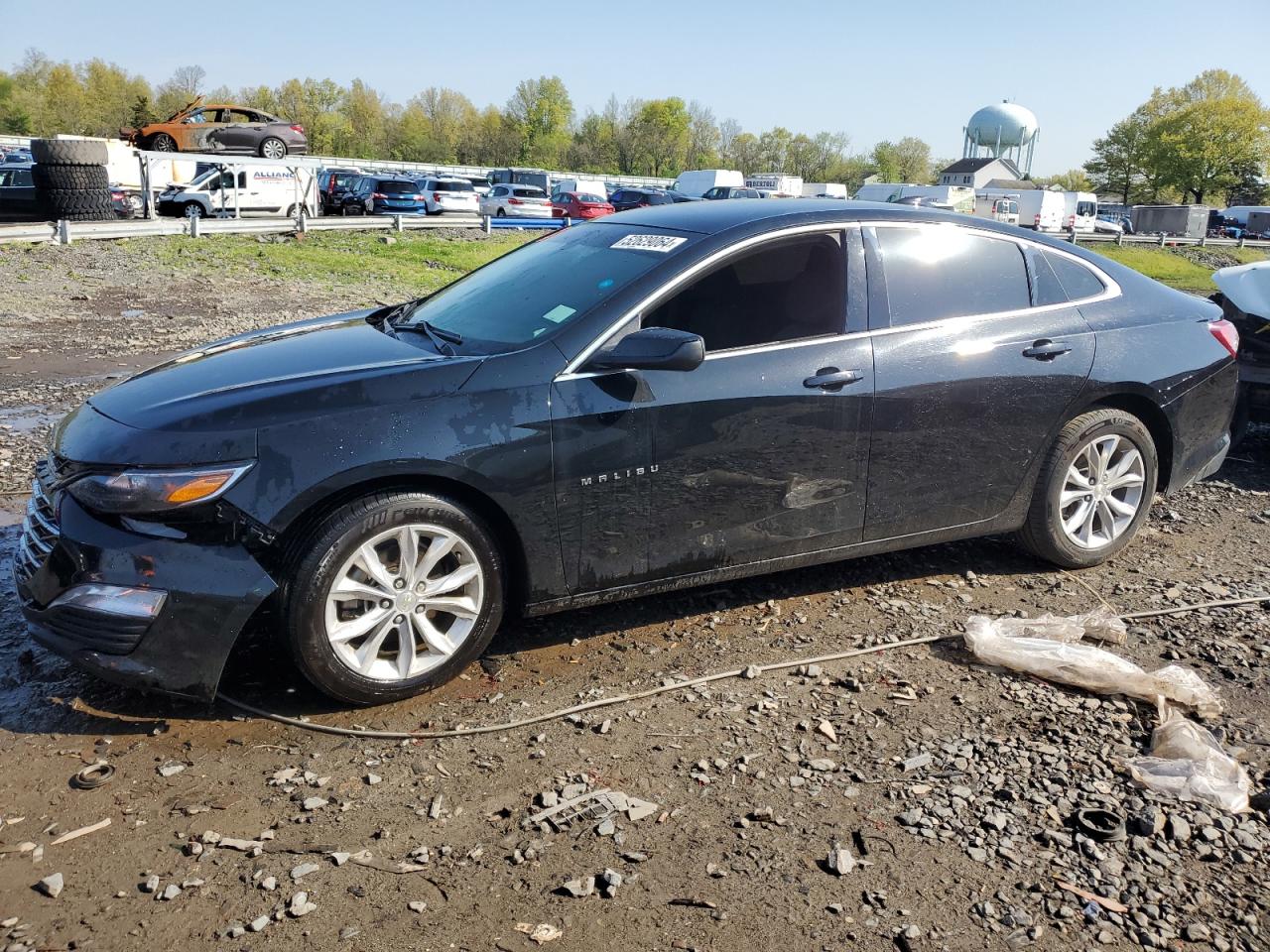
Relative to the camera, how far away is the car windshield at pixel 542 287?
13.5 feet

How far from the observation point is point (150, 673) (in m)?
3.40

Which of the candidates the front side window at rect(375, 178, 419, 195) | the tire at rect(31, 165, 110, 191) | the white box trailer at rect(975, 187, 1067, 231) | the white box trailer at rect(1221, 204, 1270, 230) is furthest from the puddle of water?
the white box trailer at rect(1221, 204, 1270, 230)

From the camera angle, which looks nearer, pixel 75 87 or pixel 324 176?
pixel 324 176

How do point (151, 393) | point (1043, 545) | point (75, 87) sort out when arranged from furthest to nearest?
1. point (75, 87)
2. point (1043, 545)
3. point (151, 393)

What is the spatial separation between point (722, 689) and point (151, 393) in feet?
7.83

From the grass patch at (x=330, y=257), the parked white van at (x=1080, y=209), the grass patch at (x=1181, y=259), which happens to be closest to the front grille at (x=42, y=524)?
the grass patch at (x=330, y=257)

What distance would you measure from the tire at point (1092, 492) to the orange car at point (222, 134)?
113ft

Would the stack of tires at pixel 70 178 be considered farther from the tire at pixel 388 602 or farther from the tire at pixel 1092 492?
the tire at pixel 1092 492

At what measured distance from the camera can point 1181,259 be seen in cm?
3681

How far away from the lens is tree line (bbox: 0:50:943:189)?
84438 millimetres

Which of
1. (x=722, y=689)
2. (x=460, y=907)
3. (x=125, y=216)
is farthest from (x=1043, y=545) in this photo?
(x=125, y=216)

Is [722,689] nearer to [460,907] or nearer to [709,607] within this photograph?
[709,607]

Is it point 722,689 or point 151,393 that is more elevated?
point 151,393

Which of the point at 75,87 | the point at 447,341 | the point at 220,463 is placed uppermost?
the point at 75,87
